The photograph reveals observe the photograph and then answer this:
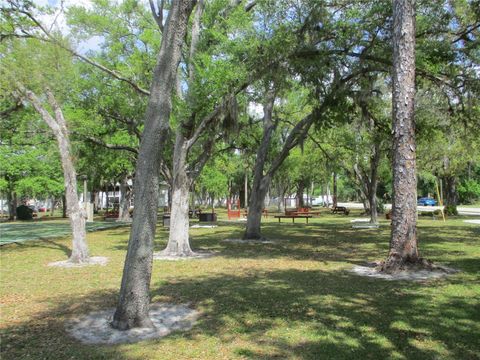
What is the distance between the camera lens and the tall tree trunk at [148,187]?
5863 mm

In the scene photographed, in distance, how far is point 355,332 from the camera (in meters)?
5.49

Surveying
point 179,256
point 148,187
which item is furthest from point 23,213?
point 148,187

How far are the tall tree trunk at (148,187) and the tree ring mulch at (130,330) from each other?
0.17m

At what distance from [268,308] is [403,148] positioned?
16.0 feet

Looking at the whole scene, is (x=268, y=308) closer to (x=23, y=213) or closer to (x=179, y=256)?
(x=179, y=256)

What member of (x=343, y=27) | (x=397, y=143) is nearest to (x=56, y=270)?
(x=397, y=143)

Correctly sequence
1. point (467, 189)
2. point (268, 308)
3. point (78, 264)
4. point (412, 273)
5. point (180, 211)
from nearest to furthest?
point (268, 308)
point (412, 273)
point (78, 264)
point (180, 211)
point (467, 189)

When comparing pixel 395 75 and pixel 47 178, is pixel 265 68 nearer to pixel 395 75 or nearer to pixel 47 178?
pixel 395 75

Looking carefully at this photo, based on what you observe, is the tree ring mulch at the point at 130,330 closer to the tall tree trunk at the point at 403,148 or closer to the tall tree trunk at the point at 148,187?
the tall tree trunk at the point at 148,187

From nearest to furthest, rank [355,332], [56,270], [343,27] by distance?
[355,332]
[56,270]
[343,27]

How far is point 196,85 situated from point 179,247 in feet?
15.3

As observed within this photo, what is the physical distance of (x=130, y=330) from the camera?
18.8 feet

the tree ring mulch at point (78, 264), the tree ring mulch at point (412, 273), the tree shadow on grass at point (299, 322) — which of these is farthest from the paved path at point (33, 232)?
the tree ring mulch at point (412, 273)

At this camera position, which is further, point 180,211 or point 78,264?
point 180,211
